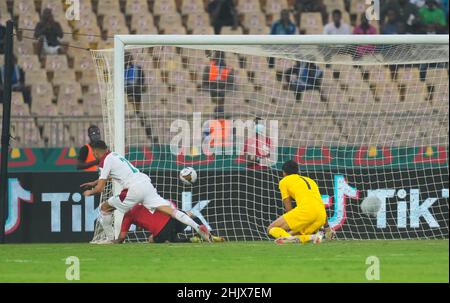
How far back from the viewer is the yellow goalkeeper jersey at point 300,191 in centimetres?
1792

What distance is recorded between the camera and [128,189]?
1820 cm

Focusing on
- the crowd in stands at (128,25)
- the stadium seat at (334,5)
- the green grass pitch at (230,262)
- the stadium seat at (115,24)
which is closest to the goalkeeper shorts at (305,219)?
the green grass pitch at (230,262)

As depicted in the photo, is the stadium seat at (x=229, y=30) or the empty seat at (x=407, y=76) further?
the stadium seat at (x=229, y=30)

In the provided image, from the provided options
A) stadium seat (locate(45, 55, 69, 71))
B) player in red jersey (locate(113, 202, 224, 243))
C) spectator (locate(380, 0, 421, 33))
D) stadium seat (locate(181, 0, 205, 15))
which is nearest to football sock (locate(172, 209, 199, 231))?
player in red jersey (locate(113, 202, 224, 243))

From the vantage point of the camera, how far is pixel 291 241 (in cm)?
1778

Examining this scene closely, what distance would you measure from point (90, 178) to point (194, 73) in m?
3.83

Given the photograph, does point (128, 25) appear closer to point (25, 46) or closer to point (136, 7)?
point (136, 7)

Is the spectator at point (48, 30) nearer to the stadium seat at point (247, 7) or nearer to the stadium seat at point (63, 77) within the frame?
the stadium seat at point (63, 77)

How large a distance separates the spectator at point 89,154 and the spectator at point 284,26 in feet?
24.2

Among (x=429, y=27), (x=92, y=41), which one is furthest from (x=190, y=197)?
(x=429, y=27)

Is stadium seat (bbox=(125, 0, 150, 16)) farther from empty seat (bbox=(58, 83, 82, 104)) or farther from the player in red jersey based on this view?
the player in red jersey
